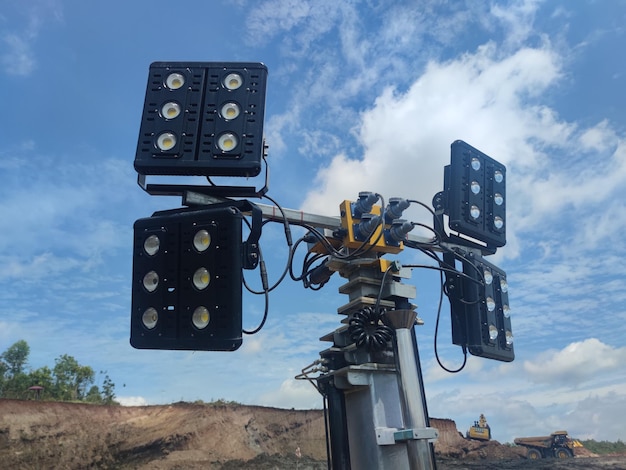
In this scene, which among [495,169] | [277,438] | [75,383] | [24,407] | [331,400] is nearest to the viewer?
[331,400]

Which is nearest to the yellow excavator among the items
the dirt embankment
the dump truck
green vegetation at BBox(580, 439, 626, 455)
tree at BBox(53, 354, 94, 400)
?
the dump truck

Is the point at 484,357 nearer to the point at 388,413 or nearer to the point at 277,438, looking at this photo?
the point at 388,413

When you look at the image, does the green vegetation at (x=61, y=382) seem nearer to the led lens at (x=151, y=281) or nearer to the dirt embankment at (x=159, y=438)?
the dirt embankment at (x=159, y=438)

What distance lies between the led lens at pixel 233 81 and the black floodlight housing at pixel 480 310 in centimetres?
288

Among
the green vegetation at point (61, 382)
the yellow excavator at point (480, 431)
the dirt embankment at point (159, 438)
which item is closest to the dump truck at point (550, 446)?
the yellow excavator at point (480, 431)

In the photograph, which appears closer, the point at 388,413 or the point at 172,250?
the point at 172,250

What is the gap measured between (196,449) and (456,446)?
1337cm

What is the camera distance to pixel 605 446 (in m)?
35.0

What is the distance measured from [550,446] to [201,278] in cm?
2930

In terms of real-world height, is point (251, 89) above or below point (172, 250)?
above

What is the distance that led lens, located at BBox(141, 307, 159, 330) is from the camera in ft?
11.6

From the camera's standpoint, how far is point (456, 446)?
25531 mm

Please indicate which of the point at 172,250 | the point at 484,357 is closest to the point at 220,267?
the point at 172,250

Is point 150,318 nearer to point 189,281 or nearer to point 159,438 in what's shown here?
point 189,281
